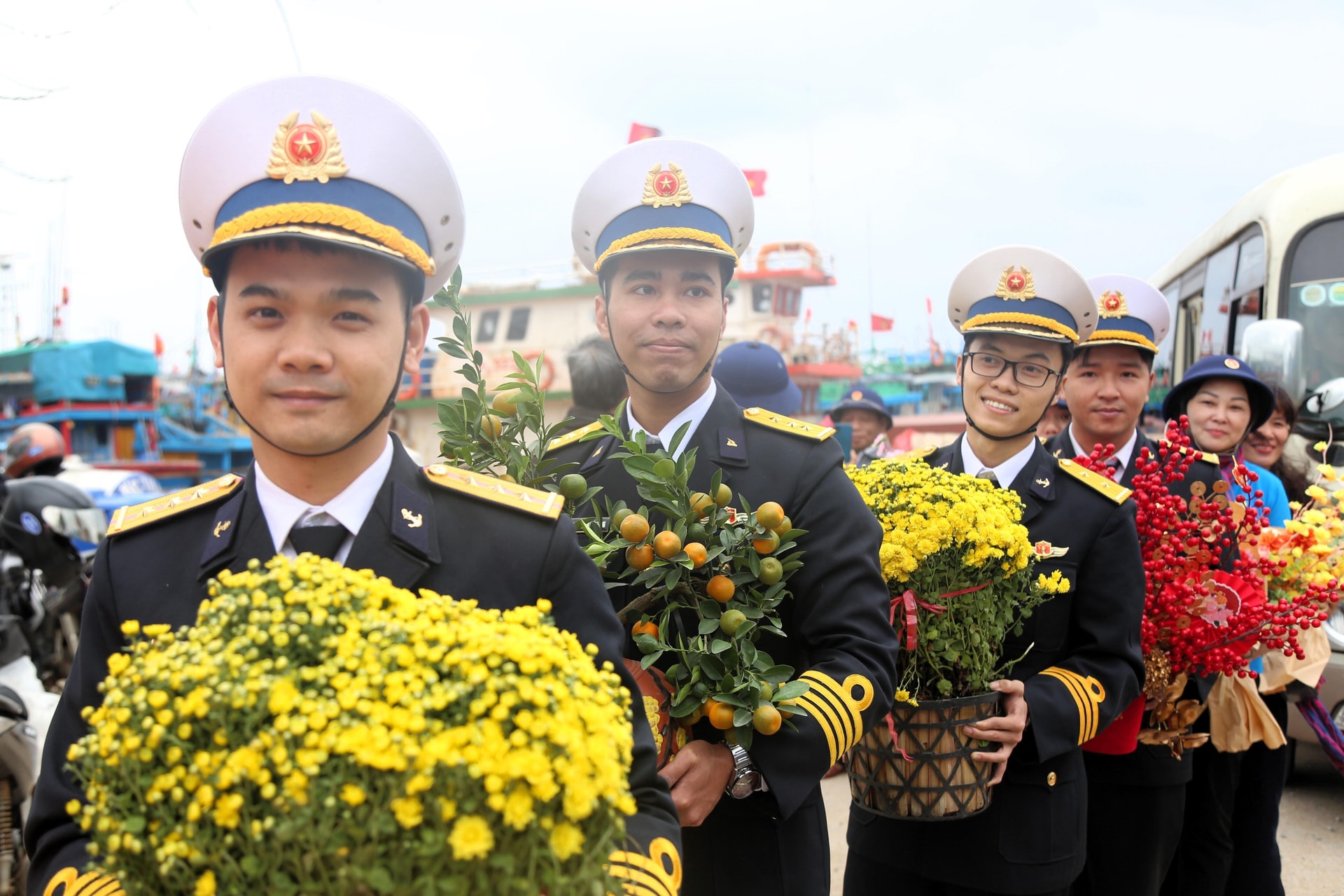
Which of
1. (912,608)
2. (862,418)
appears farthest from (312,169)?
(862,418)

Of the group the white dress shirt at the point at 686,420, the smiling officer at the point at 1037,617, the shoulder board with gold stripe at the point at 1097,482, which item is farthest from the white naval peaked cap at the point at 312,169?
the shoulder board with gold stripe at the point at 1097,482

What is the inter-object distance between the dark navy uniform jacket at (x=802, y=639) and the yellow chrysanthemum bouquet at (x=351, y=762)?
936mm

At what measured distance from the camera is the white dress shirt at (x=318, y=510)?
5.16 ft

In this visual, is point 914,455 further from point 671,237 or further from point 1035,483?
point 671,237

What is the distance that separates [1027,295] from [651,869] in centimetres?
222

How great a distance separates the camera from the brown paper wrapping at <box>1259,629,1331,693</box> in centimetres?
365

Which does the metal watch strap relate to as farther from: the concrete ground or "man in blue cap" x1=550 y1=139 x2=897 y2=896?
the concrete ground

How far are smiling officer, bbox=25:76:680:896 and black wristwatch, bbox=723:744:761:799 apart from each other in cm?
43

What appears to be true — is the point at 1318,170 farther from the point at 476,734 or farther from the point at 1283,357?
the point at 476,734

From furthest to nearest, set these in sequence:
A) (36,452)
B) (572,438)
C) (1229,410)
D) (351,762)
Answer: (36,452)
(1229,410)
(572,438)
(351,762)

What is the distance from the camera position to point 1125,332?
369 centimetres

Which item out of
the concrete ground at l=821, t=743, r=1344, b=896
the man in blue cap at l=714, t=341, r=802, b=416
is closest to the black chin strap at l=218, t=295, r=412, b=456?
the man in blue cap at l=714, t=341, r=802, b=416

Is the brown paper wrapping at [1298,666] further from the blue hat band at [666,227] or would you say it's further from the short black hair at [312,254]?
the short black hair at [312,254]

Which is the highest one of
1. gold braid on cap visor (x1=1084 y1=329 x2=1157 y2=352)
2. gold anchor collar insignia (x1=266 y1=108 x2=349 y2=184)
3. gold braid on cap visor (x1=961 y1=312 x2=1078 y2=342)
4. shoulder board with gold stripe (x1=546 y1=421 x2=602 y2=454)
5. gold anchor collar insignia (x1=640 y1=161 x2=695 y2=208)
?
gold anchor collar insignia (x1=640 y1=161 x2=695 y2=208)
